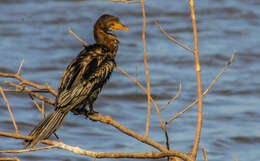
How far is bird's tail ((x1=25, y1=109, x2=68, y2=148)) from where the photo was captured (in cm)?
401

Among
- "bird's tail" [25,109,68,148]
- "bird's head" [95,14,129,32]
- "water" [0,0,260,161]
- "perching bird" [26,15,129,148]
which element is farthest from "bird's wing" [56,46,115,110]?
"water" [0,0,260,161]

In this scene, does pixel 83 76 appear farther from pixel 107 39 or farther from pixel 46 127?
pixel 46 127

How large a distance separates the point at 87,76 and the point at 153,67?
571cm

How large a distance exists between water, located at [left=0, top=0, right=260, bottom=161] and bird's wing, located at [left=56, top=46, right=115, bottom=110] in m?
0.68

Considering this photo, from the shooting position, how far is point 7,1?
13.9 m

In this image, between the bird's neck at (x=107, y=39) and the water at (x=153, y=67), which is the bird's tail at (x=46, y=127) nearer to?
the bird's neck at (x=107, y=39)

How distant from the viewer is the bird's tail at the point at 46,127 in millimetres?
4006

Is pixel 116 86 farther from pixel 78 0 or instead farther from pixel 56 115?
pixel 56 115

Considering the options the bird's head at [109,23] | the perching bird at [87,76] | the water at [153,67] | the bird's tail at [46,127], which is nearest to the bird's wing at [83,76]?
the perching bird at [87,76]

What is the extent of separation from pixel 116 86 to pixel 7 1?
4.88 metres

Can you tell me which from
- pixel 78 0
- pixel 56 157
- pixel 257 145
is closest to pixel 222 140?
pixel 257 145

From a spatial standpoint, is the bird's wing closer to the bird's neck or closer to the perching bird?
the perching bird

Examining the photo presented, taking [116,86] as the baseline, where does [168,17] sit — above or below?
above

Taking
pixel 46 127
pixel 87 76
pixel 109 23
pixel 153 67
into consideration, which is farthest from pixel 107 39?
pixel 153 67
